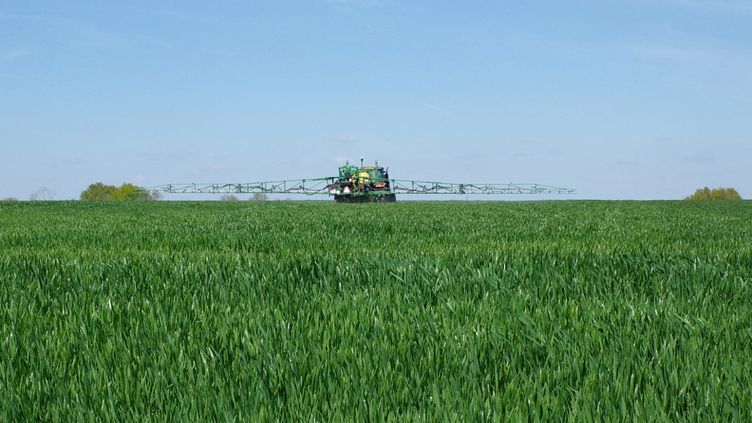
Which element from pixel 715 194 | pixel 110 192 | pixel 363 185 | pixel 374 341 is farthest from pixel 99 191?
pixel 374 341

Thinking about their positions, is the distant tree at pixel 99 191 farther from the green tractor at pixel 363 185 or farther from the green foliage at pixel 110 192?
the green tractor at pixel 363 185

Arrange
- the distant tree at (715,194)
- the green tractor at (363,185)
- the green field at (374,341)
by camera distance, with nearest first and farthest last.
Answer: the green field at (374,341) → the green tractor at (363,185) → the distant tree at (715,194)

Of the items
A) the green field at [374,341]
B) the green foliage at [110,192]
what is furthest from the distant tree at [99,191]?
the green field at [374,341]

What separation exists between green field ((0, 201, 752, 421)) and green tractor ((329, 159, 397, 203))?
5307 centimetres

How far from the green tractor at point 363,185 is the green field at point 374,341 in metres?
53.1

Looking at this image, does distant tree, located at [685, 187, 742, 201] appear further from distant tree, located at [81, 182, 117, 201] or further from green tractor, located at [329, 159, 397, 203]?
distant tree, located at [81, 182, 117, 201]

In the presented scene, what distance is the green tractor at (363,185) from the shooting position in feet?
195

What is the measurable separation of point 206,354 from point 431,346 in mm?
1001

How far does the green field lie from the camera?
243 cm

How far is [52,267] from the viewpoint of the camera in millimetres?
5734

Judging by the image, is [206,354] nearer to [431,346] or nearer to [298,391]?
[298,391]

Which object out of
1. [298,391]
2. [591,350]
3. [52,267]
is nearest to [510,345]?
[591,350]

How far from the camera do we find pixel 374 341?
309 cm

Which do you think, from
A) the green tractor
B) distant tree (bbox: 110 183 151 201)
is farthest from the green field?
distant tree (bbox: 110 183 151 201)
